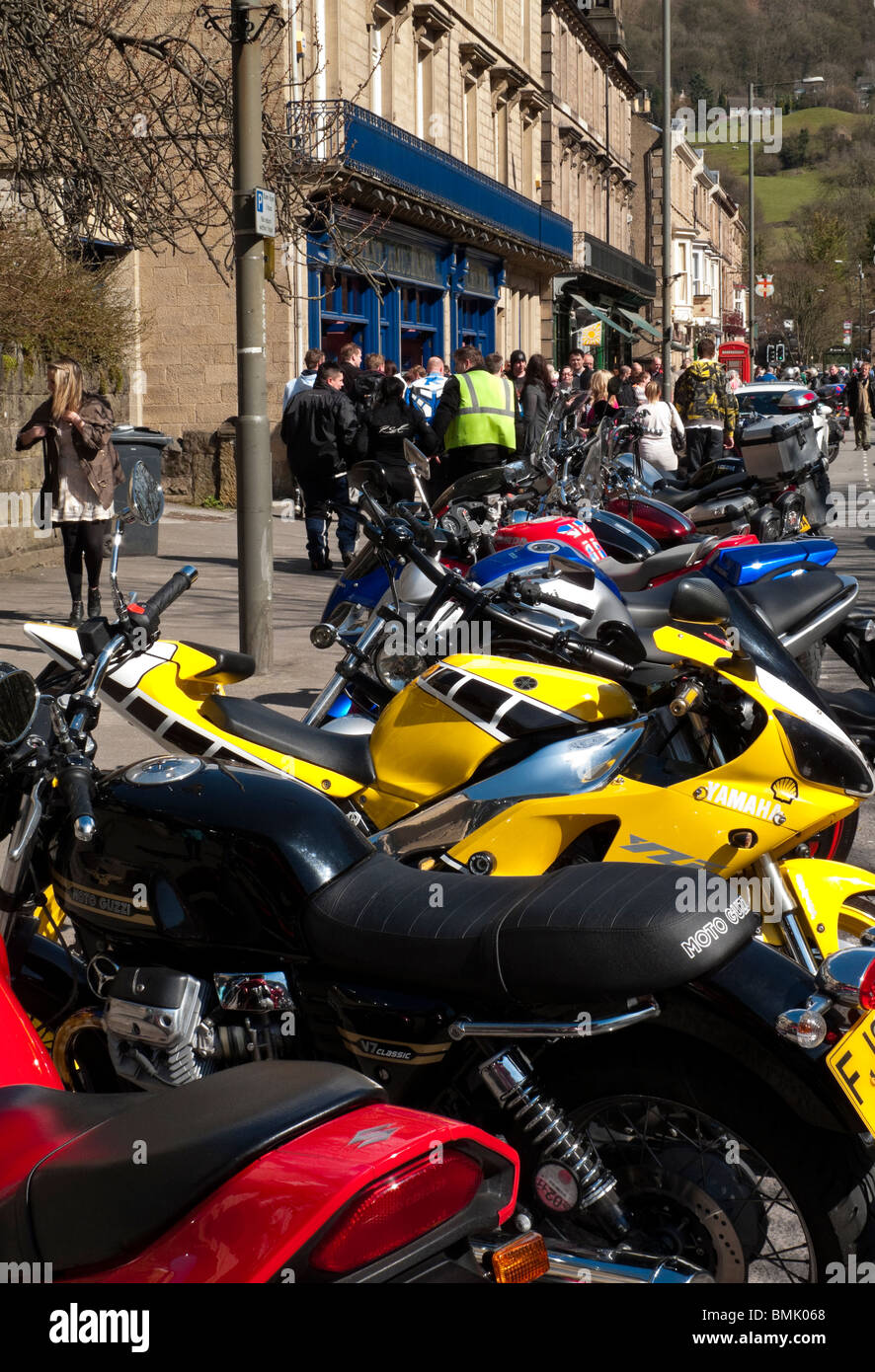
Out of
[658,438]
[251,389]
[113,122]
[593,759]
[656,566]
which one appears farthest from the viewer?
[658,438]

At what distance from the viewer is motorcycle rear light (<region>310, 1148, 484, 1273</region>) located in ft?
5.19

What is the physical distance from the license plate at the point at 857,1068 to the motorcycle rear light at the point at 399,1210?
2.58 ft

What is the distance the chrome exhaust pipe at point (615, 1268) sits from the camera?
2256mm

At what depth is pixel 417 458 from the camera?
5.27 meters

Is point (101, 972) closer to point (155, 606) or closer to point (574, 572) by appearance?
point (155, 606)

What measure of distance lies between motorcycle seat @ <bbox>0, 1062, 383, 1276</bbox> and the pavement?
400 centimetres

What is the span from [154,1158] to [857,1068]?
3.91 ft

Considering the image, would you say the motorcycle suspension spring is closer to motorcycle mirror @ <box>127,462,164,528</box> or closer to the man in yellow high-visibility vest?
motorcycle mirror @ <box>127,462,164,528</box>

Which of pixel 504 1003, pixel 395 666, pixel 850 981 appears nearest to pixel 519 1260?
pixel 504 1003

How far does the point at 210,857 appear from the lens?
97.6 inches

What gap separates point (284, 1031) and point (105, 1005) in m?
0.34
